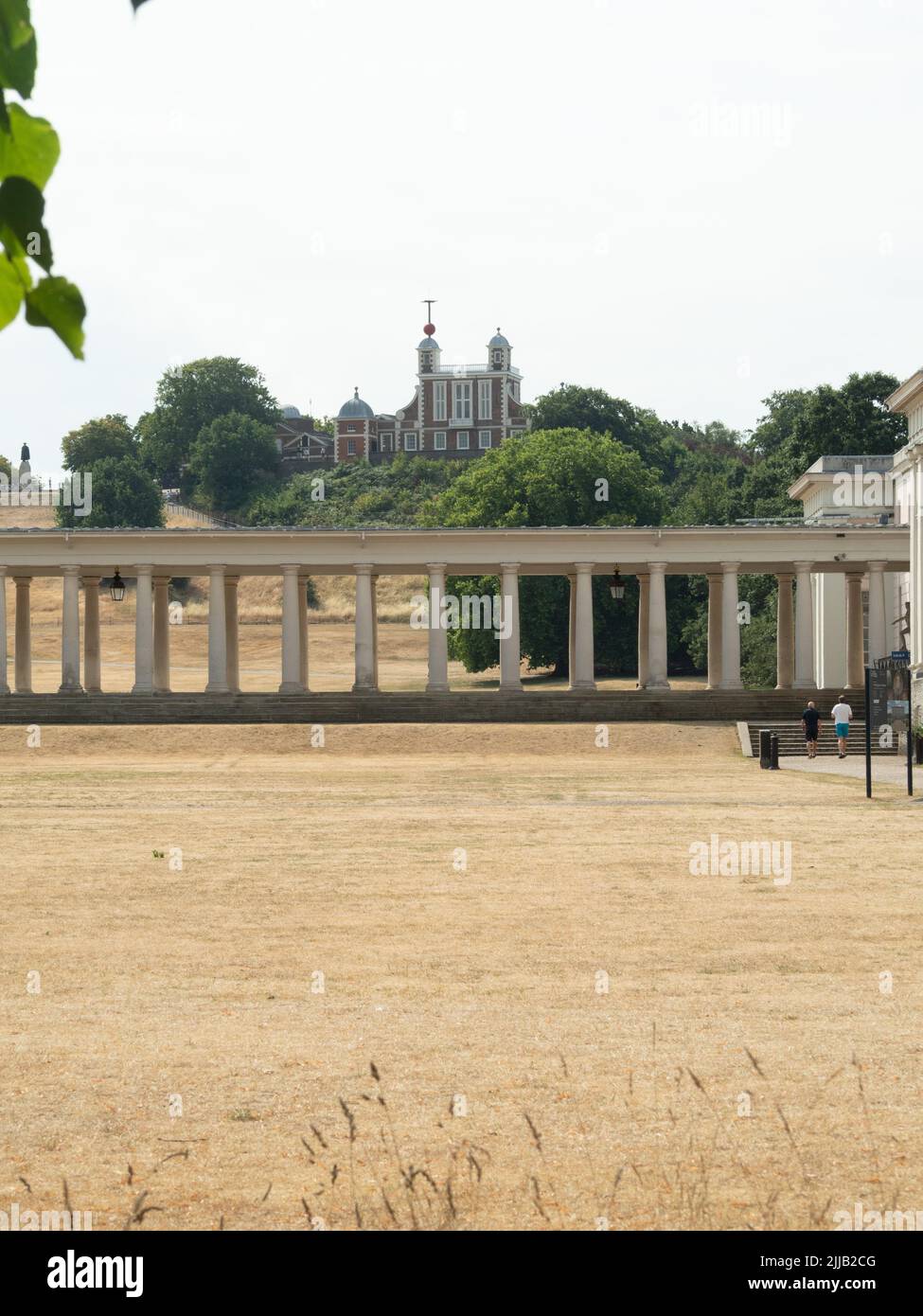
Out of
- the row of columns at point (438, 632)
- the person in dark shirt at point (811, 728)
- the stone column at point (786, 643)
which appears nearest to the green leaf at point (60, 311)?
the person in dark shirt at point (811, 728)

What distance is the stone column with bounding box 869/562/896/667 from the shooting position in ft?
325

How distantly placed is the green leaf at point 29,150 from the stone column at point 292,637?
314 feet

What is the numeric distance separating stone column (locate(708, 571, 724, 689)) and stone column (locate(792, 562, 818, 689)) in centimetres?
430

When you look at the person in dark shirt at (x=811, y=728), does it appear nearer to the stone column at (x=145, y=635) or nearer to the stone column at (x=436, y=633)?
the stone column at (x=436, y=633)

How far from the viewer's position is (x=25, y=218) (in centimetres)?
446

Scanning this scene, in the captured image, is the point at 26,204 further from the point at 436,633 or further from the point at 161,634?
the point at 161,634

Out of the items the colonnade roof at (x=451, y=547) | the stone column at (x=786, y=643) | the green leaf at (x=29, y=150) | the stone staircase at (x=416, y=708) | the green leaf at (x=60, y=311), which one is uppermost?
the colonnade roof at (x=451, y=547)

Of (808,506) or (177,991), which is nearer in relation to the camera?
(177,991)

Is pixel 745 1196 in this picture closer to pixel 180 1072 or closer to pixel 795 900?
pixel 180 1072

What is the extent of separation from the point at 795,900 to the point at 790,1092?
41.1 feet

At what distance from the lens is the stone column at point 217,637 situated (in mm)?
99375

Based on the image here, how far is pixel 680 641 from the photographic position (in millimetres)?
141625
